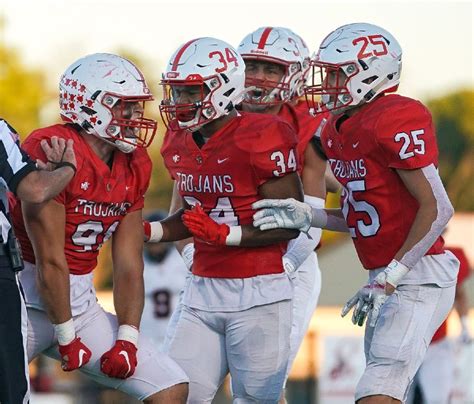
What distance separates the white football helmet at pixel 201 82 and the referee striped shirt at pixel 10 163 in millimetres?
875

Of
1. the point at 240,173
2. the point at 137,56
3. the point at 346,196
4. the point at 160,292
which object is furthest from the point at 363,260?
the point at 137,56

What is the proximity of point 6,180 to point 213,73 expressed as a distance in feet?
3.95

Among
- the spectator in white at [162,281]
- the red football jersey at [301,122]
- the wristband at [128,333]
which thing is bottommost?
the spectator in white at [162,281]

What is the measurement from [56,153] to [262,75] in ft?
5.77

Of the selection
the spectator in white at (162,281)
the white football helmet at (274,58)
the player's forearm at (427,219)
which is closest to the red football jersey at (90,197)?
the white football helmet at (274,58)

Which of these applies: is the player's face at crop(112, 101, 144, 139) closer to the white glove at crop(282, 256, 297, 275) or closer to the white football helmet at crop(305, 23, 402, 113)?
the white football helmet at crop(305, 23, 402, 113)

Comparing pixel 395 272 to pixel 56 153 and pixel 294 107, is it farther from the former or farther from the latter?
pixel 294 107

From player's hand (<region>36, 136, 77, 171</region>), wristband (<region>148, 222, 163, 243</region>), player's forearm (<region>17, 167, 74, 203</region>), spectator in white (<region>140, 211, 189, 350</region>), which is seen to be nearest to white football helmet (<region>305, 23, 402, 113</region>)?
wristband (<region>148, 222, 163, 243</region>)

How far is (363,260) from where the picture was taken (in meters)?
6.34

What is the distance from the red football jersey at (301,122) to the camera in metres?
7.27

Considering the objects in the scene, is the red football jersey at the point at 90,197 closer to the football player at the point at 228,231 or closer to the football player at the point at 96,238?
the football player at the point at 96,238

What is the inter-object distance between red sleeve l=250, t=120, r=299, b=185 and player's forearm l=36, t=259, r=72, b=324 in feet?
3.25

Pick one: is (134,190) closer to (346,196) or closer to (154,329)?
(346,196)

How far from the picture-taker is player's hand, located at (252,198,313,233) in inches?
245
